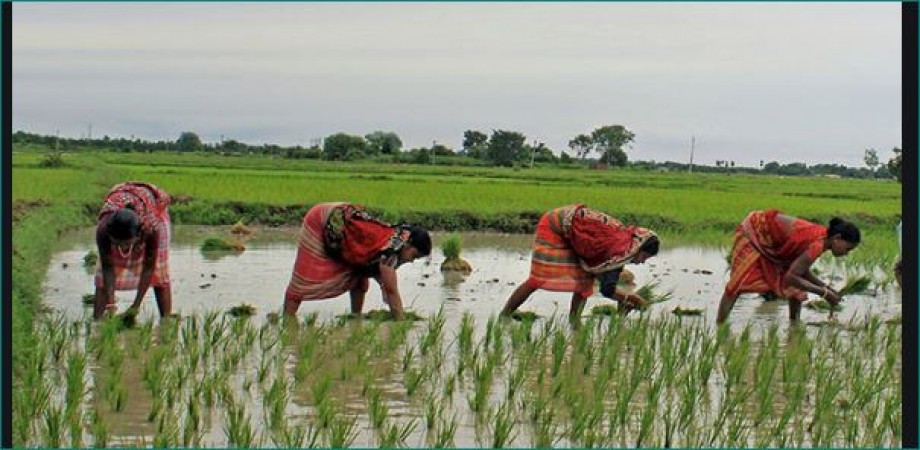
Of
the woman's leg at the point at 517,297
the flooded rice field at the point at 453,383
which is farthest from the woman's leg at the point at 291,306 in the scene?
the woman's leg at the point at 517,297

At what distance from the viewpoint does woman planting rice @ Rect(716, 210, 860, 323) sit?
7262mm

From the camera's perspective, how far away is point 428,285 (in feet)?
A: 32.1

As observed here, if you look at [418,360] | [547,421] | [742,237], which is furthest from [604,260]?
[547,421]

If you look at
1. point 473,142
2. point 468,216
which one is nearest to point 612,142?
point 473,142

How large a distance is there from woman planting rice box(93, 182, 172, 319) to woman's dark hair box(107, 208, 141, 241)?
32 millimetres

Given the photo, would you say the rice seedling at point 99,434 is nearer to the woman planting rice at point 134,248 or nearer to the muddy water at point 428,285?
the woman planting rice at point 134,248

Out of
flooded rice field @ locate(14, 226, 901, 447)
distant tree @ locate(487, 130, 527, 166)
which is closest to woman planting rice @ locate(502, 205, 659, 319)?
flooded rice field @ locate(14, 226, 901, 447)

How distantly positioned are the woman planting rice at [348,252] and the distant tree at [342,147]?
30.5 meters

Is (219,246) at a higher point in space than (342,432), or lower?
higher

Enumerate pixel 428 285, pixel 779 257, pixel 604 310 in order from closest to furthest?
pixel 779 257 < pixel 604 310 < pixel 428 285

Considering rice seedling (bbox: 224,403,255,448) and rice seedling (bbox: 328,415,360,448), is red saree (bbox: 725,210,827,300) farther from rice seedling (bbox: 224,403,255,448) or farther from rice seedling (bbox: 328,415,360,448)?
rice seedling (bbox: 224,403,255,448)

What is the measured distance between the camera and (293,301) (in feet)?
23.6

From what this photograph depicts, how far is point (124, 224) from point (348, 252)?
4.56 feet

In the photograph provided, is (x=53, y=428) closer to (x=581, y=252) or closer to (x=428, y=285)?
(x=581, y=252)
